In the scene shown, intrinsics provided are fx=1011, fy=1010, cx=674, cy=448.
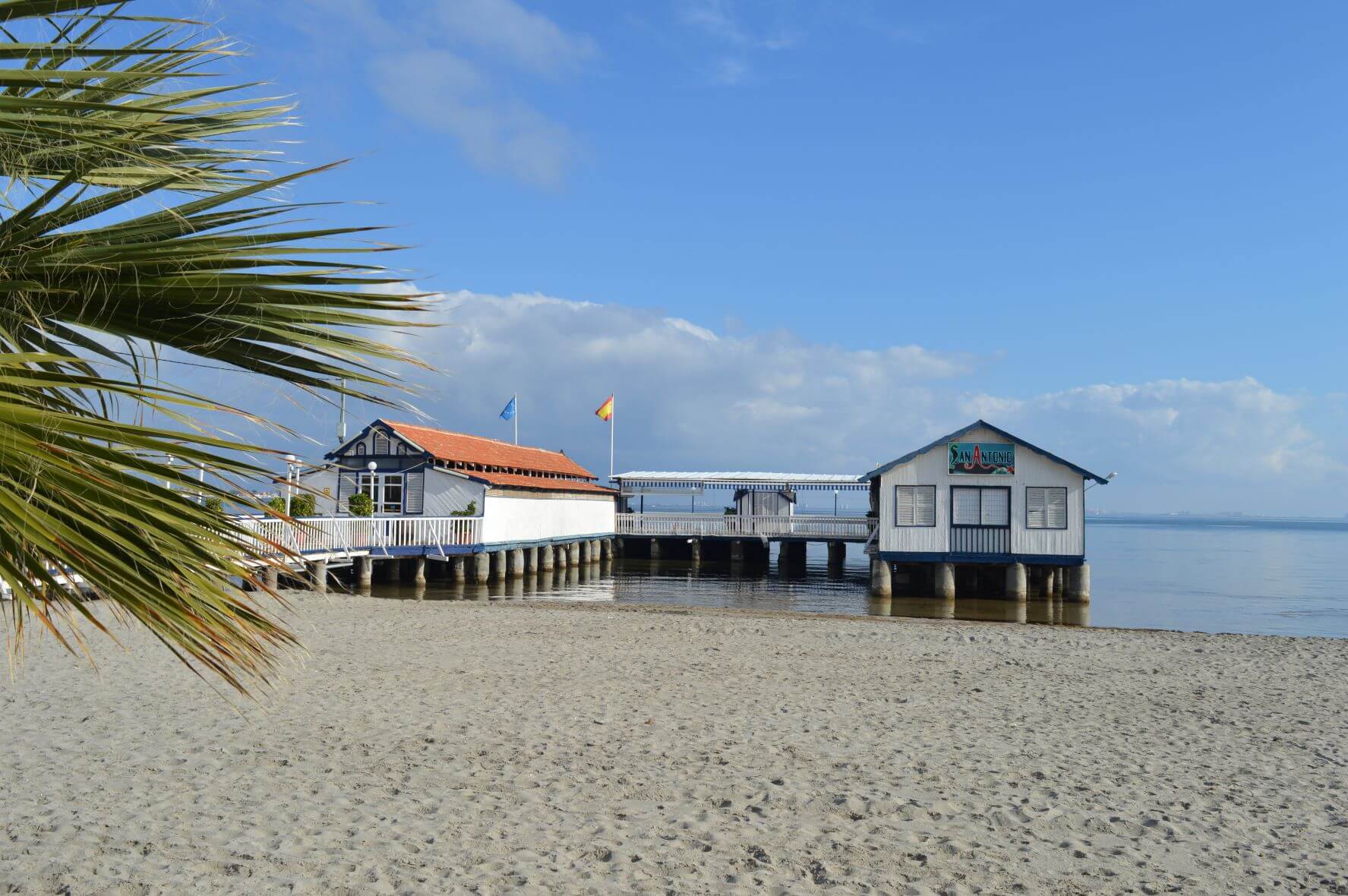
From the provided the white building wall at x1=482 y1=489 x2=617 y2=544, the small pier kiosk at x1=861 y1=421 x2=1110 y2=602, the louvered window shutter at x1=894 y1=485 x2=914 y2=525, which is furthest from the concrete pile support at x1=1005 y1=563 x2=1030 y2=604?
the white building wall at x1=482 y1=489 x2=617 y2=544

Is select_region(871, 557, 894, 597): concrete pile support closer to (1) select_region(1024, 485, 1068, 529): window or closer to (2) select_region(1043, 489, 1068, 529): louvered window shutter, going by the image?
(1) select_region(1024, 485, 1068, 529): window

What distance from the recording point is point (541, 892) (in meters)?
5.10

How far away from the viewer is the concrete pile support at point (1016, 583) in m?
27.1

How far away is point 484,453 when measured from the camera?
34000mm

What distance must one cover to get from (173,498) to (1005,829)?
5537 mm

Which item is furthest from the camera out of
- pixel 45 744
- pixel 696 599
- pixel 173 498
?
pixel 696 599

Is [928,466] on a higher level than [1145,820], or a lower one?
higher

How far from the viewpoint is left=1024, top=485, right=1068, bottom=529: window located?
27391 mm

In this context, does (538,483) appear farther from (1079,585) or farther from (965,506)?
(1079,585)

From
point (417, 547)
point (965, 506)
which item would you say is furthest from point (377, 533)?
point (965, 506)

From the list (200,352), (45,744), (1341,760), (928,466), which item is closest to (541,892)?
(200,352)

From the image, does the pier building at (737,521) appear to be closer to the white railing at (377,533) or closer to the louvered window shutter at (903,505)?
the louvered window shutter at (903,505)

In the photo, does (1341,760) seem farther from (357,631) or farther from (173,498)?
(357,631)

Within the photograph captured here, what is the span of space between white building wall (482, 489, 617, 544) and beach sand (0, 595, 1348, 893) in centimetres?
1798
